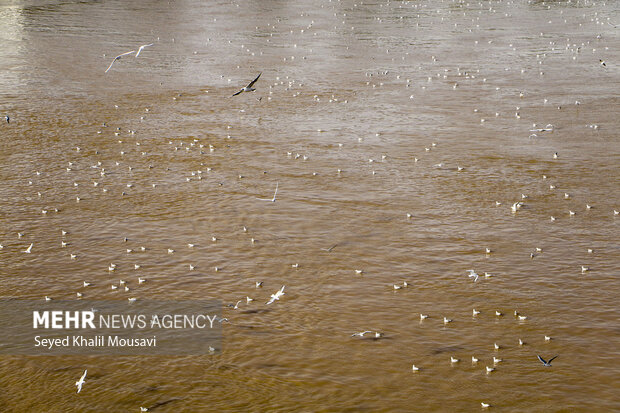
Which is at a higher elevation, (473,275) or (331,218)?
(473,275)

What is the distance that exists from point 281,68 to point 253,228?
2061 cm

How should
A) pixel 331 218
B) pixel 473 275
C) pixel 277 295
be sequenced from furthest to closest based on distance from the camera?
pixel 331 218 < pixel 473 275 < pixel 277 295

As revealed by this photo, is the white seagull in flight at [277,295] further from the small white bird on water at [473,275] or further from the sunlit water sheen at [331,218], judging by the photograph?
the small white bird on water at [473,275]

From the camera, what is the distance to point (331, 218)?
63.2 ft

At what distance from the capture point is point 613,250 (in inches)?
659

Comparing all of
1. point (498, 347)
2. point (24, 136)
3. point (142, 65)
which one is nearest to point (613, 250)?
point (498, 347)

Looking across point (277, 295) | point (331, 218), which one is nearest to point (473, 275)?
point (277, 295)

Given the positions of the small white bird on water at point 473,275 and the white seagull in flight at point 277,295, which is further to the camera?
the small white bird on water at point 473,275

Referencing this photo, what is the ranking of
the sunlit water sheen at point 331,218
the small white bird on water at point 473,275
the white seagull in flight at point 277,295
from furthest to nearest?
the small white bird on water at point 473,275 → the white seagull in flight at point 277,295 → the sunlit water sheen at point 331,218

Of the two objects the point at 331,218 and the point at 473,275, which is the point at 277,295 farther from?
the point at 331,218

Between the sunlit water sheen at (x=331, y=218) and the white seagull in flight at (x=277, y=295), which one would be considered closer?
the sunlit water sheen at (x=331, y=218)

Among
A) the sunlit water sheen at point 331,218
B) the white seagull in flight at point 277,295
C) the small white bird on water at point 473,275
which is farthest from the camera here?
the small white bird on water at point 473,275

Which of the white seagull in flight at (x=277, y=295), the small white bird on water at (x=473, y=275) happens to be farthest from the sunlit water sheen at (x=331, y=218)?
the small white bird on water at (x=473, y=275)

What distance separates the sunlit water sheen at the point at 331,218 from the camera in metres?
12.5
